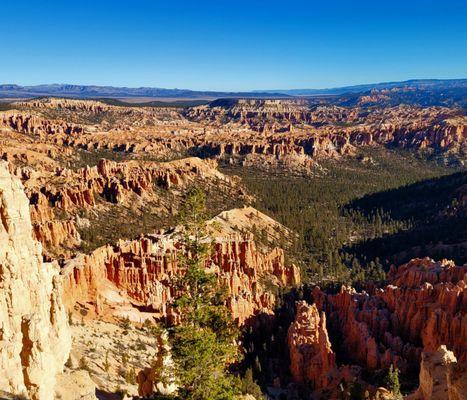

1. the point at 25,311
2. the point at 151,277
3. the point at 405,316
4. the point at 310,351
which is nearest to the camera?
the point at 25,311

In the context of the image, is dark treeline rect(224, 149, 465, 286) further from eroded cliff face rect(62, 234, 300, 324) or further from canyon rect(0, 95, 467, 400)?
eroded cliff face rect(62, 234, 300, 324)

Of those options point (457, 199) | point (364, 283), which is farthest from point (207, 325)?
point (457, 199)

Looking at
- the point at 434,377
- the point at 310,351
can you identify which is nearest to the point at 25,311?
the point at 434,377

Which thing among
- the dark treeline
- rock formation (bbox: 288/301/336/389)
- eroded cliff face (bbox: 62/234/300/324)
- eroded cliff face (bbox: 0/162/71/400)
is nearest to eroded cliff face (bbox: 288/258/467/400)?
rock formation (bbox: 288/301/336/389)

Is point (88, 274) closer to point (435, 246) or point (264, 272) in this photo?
point (264, 272)

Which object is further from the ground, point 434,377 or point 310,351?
point 434,377

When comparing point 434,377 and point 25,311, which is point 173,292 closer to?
point 25,311
